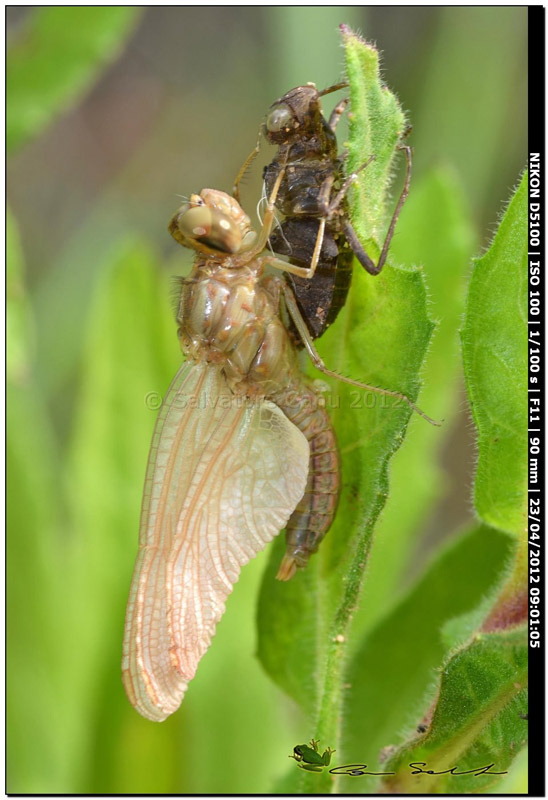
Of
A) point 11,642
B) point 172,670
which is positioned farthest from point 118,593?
Result: point 172,670

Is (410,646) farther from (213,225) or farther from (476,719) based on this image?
(213,225)

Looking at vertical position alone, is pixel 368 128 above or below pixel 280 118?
below

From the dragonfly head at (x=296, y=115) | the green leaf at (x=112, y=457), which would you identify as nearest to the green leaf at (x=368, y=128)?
the dragonfly head at (x=296, y=115)

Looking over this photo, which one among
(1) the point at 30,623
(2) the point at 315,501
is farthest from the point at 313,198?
(1) the point at 30,623

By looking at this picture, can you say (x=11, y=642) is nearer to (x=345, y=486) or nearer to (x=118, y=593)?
(x=118, y=593)

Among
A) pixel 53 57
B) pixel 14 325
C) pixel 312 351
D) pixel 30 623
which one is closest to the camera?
pixel 312 351

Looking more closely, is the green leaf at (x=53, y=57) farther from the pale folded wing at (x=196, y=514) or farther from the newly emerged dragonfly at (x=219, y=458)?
the pale folded wing at (x=196, y=514)
